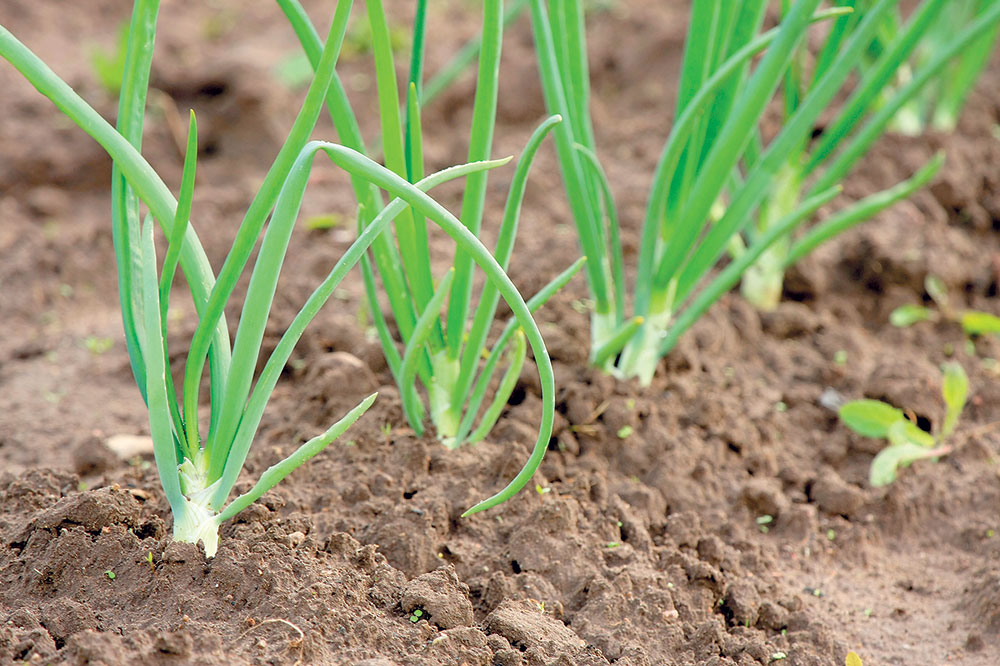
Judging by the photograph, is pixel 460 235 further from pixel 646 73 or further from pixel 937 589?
pixel 646 73

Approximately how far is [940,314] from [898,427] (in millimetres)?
513

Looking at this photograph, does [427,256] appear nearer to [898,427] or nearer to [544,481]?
[544,481]

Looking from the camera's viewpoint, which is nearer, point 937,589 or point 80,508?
point 80,508

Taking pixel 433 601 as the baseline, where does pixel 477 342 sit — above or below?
above

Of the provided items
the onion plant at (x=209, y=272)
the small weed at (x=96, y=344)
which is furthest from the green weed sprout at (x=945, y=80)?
the small weed at (x=96, y=344)

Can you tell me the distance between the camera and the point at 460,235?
99cm

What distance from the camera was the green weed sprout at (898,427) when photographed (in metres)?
1.60

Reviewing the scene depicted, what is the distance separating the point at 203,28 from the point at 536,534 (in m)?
2.44

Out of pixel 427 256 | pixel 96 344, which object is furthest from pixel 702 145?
pixel 96 344

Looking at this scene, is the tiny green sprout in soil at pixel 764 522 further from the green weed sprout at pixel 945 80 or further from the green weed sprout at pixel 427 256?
the green weed sprout at pixel 945 80

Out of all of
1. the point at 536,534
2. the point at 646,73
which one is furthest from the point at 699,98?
the point at 646,73

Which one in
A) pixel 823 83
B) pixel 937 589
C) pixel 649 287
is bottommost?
pixel 937 589

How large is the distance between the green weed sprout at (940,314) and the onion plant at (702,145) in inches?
14.3

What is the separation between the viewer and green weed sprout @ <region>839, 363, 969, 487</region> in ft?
5.24
